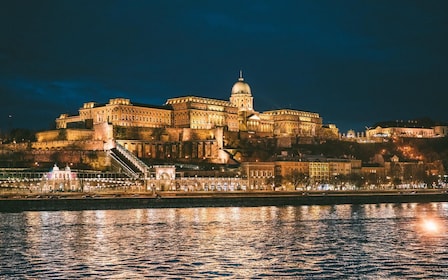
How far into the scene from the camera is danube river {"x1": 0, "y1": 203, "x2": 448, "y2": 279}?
19.1 metres

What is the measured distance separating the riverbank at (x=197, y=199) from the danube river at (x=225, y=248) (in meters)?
10.3

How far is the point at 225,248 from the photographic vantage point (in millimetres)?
24375

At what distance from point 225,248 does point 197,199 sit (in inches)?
1209

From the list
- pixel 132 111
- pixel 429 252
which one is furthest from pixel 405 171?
pixel 429 252

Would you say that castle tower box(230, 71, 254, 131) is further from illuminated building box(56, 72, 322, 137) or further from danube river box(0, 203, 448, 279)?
danube river box(0, 203, 448, 279)

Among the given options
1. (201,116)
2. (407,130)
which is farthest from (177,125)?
(407,130)

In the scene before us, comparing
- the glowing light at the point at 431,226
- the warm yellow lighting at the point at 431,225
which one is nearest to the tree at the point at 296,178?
the glowing light at the point at 431,226

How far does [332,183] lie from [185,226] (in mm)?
44715

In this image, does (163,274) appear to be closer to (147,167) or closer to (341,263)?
(341,263)

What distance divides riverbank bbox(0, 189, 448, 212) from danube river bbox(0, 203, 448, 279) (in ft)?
33.7

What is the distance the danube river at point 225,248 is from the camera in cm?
1914

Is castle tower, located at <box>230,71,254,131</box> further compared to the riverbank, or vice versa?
castle tower, located at <box>230,71,254,131</box>

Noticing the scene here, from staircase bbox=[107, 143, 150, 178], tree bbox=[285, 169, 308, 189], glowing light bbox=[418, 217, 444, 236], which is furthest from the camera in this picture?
tree bbox=[285, 169, 308, 189]

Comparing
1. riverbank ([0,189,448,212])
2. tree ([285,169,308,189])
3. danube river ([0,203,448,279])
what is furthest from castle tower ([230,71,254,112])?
danube river ([0,203,448,279])
